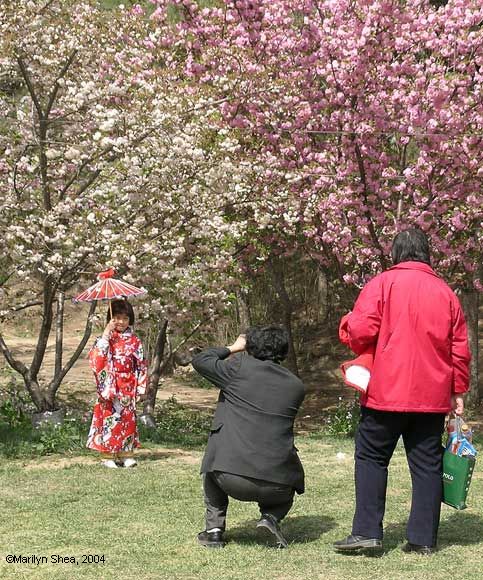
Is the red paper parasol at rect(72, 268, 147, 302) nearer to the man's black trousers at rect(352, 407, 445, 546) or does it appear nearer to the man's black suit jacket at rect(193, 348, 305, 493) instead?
the man's black suit jacket at rect(193, 348, 305, 493)

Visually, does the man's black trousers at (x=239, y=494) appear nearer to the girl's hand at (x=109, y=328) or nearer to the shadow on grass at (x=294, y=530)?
the shadow on grass at (x=294, y=530)

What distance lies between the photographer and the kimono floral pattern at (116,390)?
316 inches

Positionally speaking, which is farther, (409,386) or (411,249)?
(411,249)

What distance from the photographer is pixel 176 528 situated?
18.9 feet

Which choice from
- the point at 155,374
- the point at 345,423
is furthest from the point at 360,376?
the point at 155,374

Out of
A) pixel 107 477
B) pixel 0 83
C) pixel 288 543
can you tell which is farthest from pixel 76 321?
pixel 288 543

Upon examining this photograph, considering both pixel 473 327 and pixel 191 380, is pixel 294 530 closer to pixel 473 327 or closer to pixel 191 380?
pixel 473 327

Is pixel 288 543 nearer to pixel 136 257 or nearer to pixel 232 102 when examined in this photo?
pixel 136 257

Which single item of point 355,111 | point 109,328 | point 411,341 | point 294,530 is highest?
point 355,111

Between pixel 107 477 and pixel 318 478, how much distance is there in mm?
1630

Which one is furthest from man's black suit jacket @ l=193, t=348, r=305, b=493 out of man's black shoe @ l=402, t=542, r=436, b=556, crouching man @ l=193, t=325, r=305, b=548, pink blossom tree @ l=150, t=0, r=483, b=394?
pink blossom tree @ l=150, t=0, r=483, b=394

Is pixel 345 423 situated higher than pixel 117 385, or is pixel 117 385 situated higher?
pixel 117 385

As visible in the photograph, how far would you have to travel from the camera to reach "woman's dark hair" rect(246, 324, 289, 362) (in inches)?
210

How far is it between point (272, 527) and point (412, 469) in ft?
2.66
